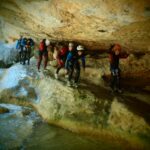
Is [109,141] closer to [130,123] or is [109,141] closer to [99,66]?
[130,123]

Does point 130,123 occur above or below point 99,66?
below

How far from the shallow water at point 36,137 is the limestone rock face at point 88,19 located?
4.32 m

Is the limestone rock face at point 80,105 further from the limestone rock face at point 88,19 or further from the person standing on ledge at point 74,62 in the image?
the limestone rock face at point 88,19

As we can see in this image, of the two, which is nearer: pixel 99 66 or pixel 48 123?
pixel 48 123

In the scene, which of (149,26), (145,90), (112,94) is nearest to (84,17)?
(149,26)

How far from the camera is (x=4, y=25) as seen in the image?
2067 cm

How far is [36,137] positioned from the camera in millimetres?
11234

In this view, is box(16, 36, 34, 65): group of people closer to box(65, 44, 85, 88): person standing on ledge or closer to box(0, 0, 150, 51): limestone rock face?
box(0, 0, 150, 51): limestone rock face

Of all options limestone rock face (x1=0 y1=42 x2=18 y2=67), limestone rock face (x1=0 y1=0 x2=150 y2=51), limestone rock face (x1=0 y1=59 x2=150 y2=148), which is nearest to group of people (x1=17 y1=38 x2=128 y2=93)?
limestone rock face (x1=0 y1=59 x2=150 y2=148)

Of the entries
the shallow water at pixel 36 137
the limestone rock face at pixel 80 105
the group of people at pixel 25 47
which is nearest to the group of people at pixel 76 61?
the limestone rock face at pixel 80 105

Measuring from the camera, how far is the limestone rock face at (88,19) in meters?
10.6

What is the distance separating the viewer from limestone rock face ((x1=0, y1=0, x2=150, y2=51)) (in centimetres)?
1059

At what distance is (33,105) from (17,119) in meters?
1.38

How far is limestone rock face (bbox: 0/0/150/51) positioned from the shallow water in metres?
4.32
